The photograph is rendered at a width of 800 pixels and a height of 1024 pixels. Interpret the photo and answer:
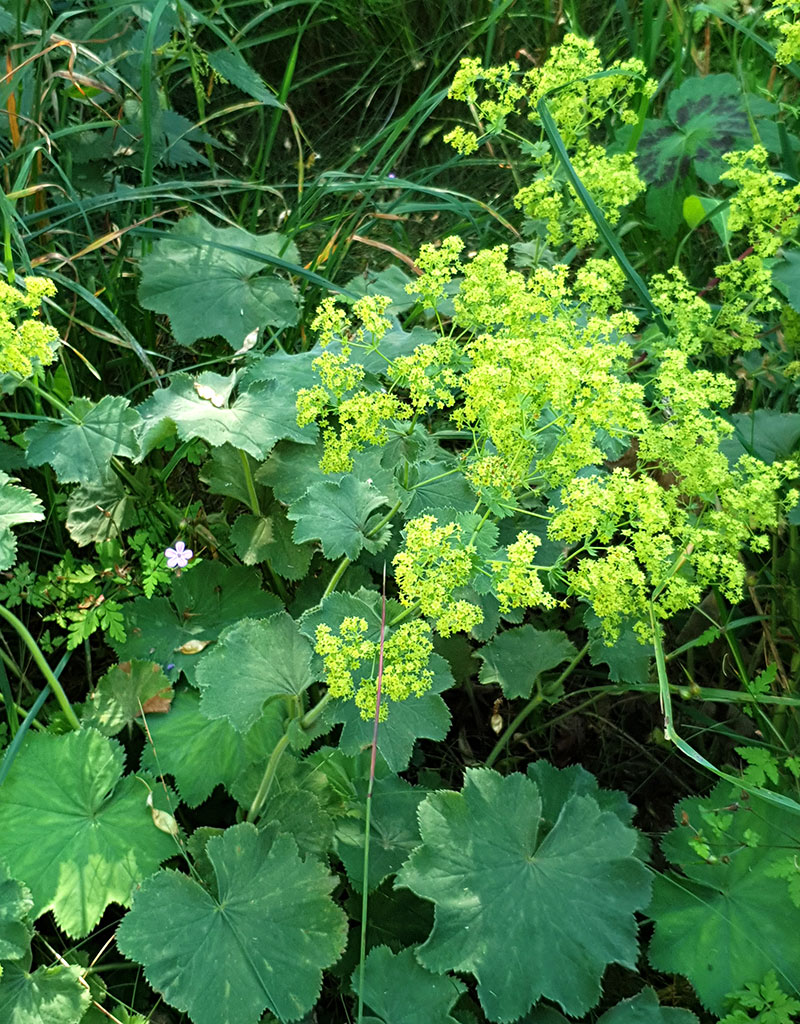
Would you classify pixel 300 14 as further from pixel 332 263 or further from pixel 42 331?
pixel 42 331

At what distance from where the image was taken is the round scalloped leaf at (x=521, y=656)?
2.17 meters

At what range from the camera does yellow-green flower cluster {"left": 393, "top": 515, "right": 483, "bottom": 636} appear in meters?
1.46

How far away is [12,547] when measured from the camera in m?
1.97

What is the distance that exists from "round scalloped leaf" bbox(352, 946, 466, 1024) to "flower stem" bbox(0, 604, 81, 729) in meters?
0.83

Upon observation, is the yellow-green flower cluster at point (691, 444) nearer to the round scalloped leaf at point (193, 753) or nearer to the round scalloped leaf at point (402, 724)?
the round scalloped leaf at point (402, 724)

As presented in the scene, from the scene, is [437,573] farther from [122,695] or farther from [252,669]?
[122,695]

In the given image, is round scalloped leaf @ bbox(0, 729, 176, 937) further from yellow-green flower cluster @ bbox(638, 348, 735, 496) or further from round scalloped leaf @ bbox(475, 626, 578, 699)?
yellow-green flower cluster @ bbox(638, 348, 735, 496)

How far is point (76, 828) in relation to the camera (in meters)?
1.92

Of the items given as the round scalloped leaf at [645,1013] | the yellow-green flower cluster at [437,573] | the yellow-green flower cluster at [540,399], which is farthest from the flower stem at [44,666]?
the round scalloped leaf at [645,1013]

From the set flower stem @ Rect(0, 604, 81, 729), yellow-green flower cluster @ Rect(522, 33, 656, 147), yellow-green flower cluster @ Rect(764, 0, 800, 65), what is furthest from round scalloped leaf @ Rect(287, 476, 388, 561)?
A: yellow-green flower cluster @ Rect(764, 0, 800, 65)

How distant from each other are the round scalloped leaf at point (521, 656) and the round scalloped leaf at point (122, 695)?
0.75 metres

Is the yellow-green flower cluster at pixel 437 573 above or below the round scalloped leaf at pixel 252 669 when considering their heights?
above

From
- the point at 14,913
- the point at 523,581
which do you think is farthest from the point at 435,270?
the point at 14,913

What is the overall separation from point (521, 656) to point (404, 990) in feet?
2.56
